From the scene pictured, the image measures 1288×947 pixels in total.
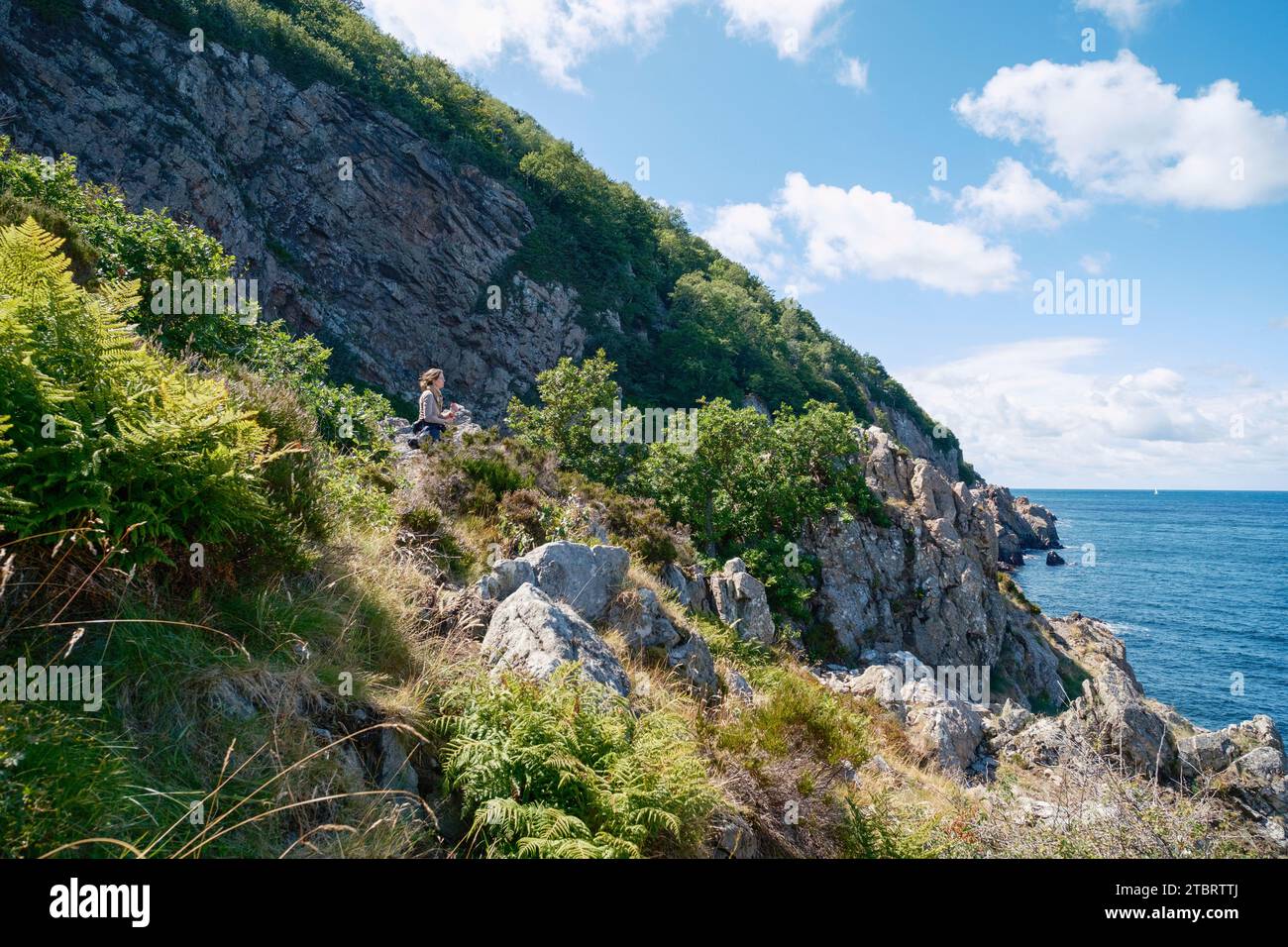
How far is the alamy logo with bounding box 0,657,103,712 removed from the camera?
2.71 metres

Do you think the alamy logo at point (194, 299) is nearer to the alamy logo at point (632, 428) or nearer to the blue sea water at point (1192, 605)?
the alamy logo at point (632, 428)

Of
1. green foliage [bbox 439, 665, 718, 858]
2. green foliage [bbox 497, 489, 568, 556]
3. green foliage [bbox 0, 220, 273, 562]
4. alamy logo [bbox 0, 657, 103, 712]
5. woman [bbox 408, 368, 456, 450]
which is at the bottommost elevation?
green foliage [bbox 439, 665, 718, 858]

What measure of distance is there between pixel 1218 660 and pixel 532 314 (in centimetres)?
4833

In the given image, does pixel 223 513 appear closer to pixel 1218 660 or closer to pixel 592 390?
pixel 592 390

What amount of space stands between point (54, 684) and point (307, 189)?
42.5m

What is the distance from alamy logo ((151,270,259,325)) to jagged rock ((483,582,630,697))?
19.9 ft

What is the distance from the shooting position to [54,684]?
2830 millimetres

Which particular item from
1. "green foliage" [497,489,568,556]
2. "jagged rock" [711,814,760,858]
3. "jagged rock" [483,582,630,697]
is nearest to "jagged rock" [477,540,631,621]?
"jagged rock" [483,582,630,697]

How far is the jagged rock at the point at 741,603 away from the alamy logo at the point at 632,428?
5.14 meters

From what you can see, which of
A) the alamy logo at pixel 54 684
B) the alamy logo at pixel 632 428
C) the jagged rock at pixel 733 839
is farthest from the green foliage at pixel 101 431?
the alamy logo at pixel 632 428

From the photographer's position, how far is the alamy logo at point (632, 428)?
58.8ft

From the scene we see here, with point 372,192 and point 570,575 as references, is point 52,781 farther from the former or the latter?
point 372,192

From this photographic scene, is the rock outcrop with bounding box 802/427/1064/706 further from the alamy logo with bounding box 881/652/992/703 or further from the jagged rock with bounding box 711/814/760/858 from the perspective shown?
the jagged rock with bounding box 711/814/760/858
